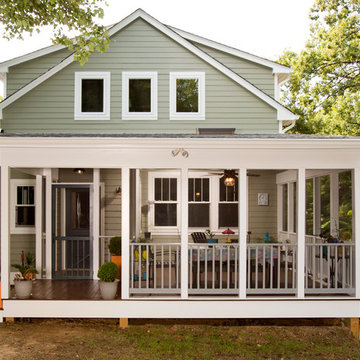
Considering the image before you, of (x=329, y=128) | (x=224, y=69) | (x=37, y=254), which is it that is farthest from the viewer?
(x=329, y=128)

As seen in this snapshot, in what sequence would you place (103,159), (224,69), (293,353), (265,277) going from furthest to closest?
(224,69), (265,277), (103,159), (293,353)

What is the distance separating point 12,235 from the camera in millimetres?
11789

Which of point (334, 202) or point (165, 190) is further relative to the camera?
point (165, 190)

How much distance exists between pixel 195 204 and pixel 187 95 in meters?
3.02

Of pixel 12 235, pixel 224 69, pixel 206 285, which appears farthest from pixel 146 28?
pixel 206 285

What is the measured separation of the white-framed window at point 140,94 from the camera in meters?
12.3

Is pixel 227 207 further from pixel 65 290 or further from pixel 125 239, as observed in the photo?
pixel 65 290

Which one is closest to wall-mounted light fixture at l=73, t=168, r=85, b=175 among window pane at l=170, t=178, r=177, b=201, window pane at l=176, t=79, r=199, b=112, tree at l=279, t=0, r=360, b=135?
window pane at l=170, t=178, r=177, b=201

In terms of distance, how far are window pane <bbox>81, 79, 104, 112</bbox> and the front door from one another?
226 centimetres

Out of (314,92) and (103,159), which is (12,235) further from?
(314,92)

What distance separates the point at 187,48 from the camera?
1236 cm

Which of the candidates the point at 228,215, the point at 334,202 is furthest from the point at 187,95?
the point at 334,202

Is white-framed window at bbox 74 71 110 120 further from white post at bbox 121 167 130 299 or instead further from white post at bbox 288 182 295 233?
white post at bbox 288 182 295 233

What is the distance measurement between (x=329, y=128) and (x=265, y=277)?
567 inches
